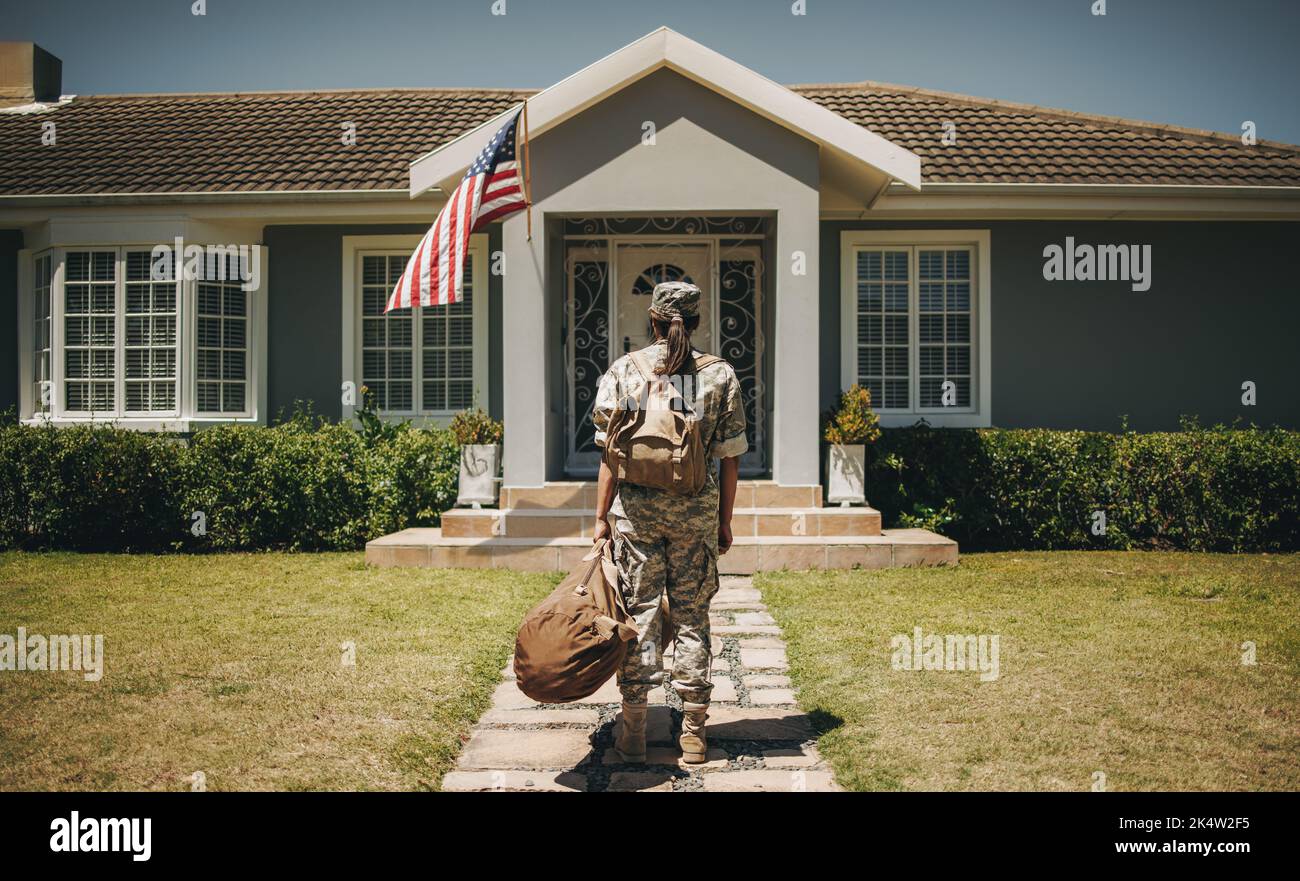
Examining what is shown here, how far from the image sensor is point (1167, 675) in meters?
5.51

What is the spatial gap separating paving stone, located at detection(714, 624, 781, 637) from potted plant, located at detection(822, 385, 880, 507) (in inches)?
116

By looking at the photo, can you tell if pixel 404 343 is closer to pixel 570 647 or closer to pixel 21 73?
pixel 21 73

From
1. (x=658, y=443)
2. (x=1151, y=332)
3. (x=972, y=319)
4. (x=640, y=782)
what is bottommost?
(x=640, y=782)

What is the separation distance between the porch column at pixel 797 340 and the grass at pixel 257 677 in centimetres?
270

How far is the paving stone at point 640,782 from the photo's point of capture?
165 inches

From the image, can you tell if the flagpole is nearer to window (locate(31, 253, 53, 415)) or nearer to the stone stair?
the stone stair

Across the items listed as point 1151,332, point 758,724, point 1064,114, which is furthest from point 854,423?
point 1064,114

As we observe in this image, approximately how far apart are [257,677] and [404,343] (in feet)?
22.5

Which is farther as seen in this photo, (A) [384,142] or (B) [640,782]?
(A) [384,142]

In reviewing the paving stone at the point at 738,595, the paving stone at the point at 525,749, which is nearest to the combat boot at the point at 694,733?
the paving stone at the point at 525,749

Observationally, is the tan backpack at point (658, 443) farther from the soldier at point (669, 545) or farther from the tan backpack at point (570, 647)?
the tan backpack at point (570, 647)

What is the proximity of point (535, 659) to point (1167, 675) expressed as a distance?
3718mm

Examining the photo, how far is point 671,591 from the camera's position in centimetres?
445

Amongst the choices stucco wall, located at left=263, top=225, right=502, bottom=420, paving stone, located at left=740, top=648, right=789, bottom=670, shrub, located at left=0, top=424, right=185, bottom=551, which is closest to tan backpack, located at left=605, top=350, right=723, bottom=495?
paving stone, located at left=740, top=648, right=789, bottom=670
